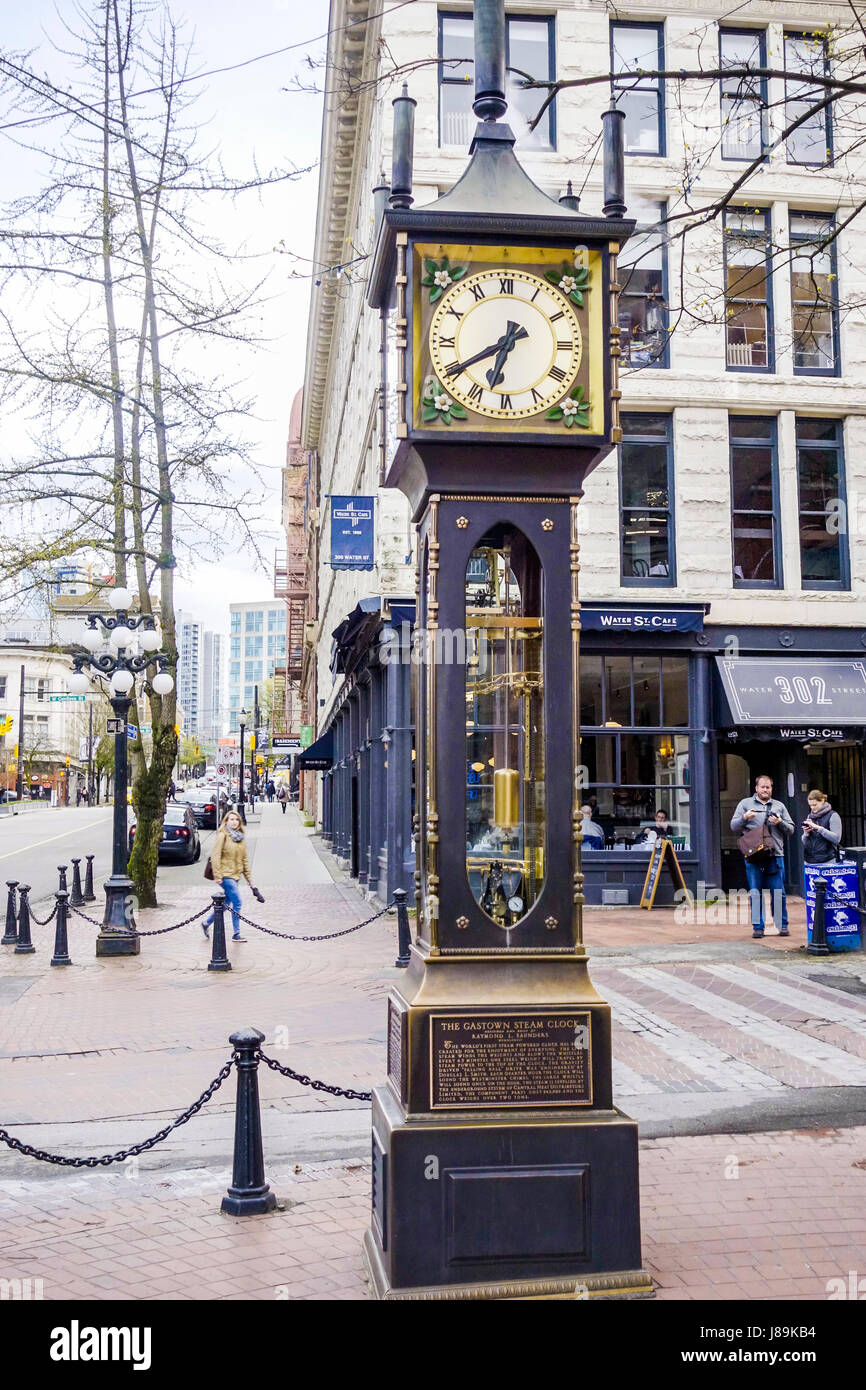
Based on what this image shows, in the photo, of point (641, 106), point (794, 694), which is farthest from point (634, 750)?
point (641, 106)

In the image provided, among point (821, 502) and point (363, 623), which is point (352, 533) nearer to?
point (363, 623)

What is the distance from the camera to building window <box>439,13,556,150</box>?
18.4 metres

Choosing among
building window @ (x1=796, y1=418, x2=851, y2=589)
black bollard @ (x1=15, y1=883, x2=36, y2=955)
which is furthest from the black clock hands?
building window @ (x1=796, y1=418, x2=851, y2=589)

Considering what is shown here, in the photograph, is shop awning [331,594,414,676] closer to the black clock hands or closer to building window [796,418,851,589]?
building window [796,418,851,589]

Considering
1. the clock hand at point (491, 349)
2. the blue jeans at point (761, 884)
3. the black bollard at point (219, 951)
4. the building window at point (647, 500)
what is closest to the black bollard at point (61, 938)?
the black bollard at point (219, 951)

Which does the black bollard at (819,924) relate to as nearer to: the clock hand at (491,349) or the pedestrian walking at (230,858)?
the pedestrian walking at (230,858)

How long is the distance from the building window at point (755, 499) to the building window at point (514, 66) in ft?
18.2

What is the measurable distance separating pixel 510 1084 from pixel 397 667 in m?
13.2

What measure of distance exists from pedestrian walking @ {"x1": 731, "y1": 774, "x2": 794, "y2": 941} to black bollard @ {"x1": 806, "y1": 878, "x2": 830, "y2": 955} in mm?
862

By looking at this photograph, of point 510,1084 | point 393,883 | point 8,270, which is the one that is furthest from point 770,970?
point 8,270

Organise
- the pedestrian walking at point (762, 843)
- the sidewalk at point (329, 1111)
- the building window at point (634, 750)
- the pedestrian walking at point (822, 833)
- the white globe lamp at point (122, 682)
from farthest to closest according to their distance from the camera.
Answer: the building window at point (634, 750) → the white globe lamp at point (122, 682) → the pedestrian walking at point (762, 843) → the pedestrian walking at point (822, 833) → the sidewalk at point (329, 1111)

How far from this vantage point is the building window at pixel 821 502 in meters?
19.4
